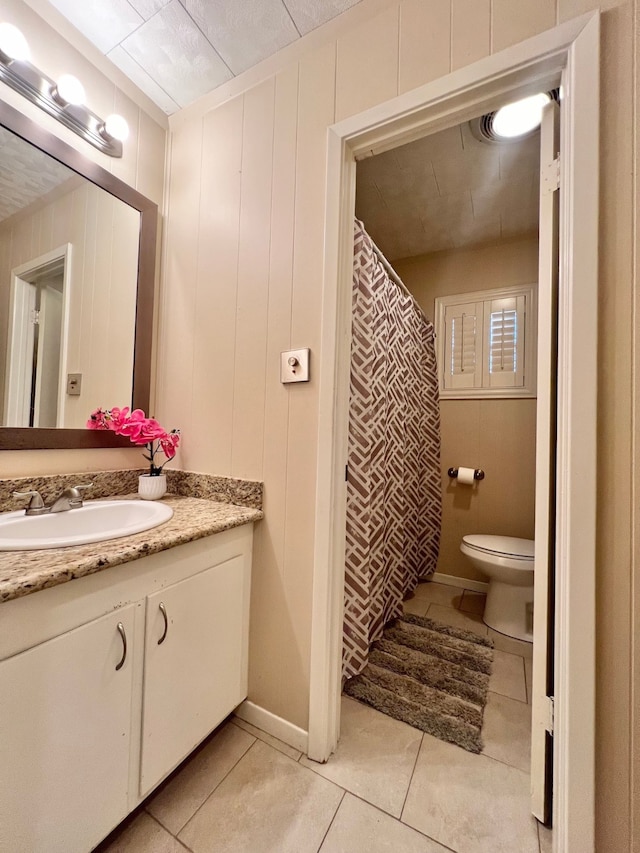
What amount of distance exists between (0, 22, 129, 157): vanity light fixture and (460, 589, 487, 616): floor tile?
2813 millimetres

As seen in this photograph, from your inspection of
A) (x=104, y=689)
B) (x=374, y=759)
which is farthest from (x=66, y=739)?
(x=374, y=759)

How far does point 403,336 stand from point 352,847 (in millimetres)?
1880

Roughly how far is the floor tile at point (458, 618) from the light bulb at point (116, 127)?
2655 mm

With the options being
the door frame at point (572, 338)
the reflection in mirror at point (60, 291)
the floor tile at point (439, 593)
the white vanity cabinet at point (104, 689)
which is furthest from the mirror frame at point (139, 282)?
the floor tile at point (439, 593)

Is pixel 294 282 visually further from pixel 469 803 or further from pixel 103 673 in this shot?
pixel 469 803

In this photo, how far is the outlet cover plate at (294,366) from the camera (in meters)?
1.06

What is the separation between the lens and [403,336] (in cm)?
182

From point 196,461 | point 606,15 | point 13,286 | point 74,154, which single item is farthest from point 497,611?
point 74,154

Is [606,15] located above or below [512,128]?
below

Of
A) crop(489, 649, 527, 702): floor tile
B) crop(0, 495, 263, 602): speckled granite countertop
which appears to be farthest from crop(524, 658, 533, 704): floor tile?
crop(0, 495, 263, 602): speckled granite countertop

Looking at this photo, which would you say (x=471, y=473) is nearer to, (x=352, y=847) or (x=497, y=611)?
(x=497, y=611)

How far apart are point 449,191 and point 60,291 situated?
6.40ft

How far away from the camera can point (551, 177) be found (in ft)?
2.91

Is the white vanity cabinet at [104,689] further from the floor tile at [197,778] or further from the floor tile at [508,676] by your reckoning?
the floor tile at [508,676]
